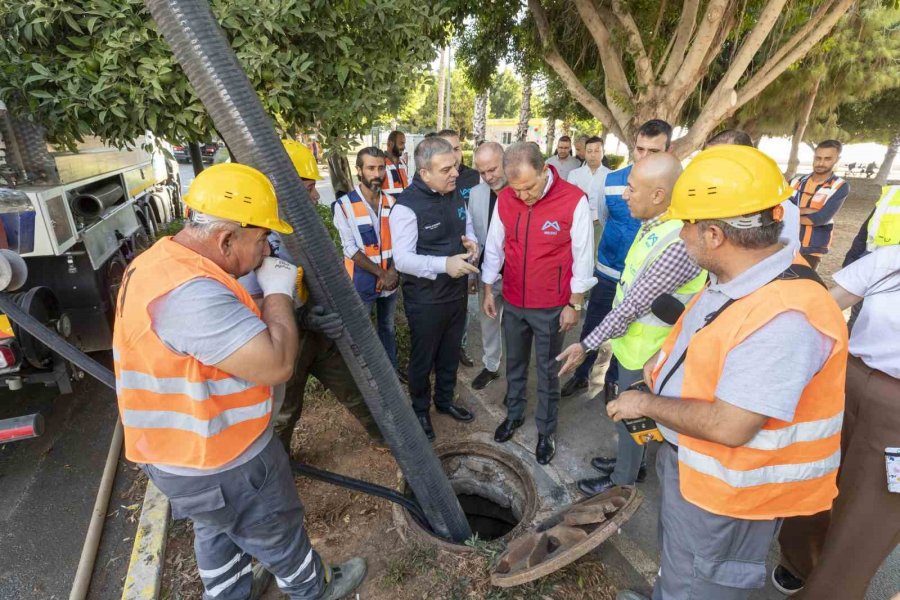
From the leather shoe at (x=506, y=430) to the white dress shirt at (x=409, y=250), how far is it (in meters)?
1.28

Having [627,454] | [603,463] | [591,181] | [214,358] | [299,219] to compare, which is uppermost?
[299,219]

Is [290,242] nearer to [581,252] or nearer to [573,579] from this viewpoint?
[581,252]

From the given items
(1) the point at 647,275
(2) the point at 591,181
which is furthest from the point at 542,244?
(2) the point at 591,181

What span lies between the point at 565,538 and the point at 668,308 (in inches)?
49.5

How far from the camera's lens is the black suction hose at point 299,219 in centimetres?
136

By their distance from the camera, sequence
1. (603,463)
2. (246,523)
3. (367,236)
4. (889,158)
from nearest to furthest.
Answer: (246,523), (603,463), (367,236), (889,158)

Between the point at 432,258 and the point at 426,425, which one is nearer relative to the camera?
the point at 432,258

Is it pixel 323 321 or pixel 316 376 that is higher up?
pixel 323 321

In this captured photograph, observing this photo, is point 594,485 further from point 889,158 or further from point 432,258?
point 889,158

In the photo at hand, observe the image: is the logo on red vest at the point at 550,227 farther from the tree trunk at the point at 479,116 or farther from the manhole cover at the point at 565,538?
the tree trunk at the point at 479,116

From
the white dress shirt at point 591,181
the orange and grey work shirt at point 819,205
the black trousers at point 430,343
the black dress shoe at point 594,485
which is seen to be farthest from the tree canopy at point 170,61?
the orange and grey work shirt at point 819,205

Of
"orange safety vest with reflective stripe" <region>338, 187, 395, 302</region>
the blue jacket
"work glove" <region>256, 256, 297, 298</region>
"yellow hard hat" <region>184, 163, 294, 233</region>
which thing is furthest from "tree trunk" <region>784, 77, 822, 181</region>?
"yellow hard hat" <region>184, 163, 294, 233</region>

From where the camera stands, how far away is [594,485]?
2.98m

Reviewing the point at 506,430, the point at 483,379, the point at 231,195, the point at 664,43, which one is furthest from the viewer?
the point at 664,43
